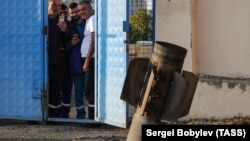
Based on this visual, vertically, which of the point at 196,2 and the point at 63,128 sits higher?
the point at 196,2

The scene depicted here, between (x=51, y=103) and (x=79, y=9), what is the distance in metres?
1.47

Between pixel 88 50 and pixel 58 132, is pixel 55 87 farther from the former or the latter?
pixel 58 132

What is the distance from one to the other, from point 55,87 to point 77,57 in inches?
23.6

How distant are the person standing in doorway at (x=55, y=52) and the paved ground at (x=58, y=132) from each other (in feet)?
1.21

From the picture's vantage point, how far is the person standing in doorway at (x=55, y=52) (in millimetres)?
9148

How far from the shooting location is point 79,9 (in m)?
9.19

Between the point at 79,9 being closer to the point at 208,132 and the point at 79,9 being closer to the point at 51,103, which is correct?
the point at 51,103

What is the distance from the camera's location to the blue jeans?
9.20 metres

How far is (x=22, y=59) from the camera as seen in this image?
30.2ft

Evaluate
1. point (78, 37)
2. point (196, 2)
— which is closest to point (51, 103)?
point (78, 37)
